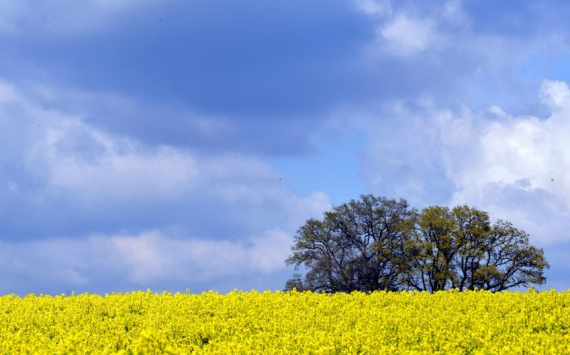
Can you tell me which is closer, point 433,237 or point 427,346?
point 427,346

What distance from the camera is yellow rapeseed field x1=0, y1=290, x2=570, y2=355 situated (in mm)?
12133

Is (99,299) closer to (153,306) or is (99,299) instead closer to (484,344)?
(153,306)

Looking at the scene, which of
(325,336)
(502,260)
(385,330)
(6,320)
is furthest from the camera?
(502,260)

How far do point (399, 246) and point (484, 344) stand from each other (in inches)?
1282

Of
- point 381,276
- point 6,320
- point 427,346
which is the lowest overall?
point 427,346

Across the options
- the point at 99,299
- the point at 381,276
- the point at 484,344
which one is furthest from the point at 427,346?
the point at 381,276

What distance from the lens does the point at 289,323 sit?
15.0 meters

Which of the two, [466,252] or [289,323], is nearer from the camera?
[289,323]

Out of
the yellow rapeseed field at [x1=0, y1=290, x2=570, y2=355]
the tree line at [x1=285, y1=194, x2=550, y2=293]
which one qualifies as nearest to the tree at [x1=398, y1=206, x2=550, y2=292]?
the tree line at [x1=285, y1=194, x2=550, y2=293]

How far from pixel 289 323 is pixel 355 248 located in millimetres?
31245

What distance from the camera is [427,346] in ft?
39.5

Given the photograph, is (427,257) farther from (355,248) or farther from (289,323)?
(289,323)

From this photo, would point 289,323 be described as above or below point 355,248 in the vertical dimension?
below

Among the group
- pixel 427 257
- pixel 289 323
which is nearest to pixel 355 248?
pixel 427 257
